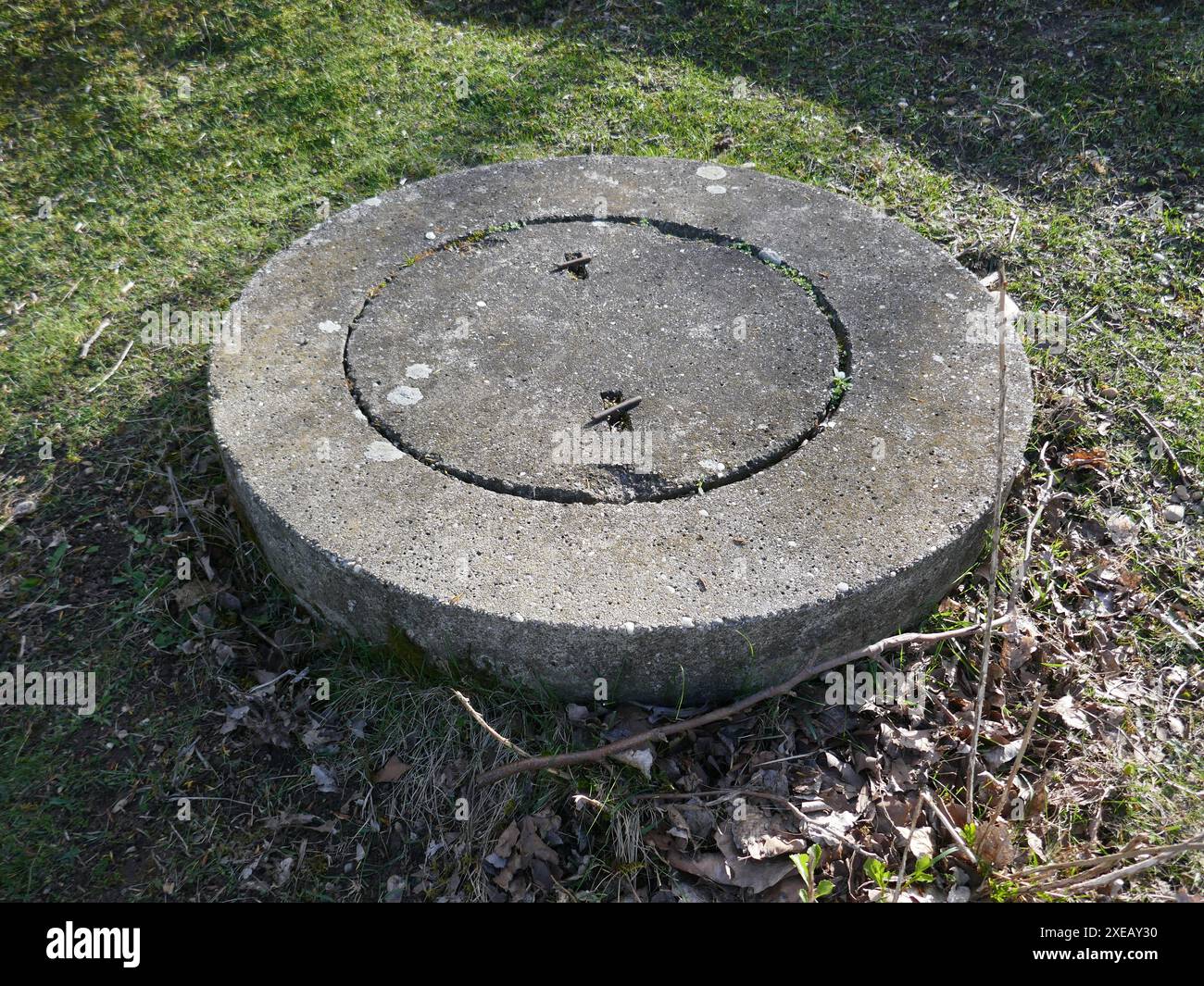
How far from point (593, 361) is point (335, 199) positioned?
2.18 m

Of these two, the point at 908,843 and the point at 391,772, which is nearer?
the point at 908,843

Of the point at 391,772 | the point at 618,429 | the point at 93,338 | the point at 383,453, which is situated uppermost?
the point at 618,429

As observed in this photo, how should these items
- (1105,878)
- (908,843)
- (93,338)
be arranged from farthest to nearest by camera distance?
(93,338), (908,843), (1105,878)

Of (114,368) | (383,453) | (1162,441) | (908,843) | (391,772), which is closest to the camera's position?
(908,843)

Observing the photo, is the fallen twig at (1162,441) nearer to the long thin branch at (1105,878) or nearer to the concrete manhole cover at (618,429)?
the concrete manhole cover at (618,429)

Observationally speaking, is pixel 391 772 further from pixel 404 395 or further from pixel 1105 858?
pixel 1105 858

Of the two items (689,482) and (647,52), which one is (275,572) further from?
(647,52)

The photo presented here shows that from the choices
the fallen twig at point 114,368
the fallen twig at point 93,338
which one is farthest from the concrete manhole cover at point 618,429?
the fallen twig at point 93,338

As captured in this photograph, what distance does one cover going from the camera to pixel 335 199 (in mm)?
4320

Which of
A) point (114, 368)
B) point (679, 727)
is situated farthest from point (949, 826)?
point (114, 368)

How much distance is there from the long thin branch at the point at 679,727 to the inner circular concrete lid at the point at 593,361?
554 millimetres

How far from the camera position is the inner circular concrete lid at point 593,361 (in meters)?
2.53

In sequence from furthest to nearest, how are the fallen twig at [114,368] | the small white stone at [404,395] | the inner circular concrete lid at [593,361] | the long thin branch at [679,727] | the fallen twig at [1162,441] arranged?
the fallen twig at [114,368] < the fallen twig at [1162,441] < the small white stone at [404,395] < the inner circular concrete lid at [593,361] < the long thin branch at [679,727]

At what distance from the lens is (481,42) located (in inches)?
212
